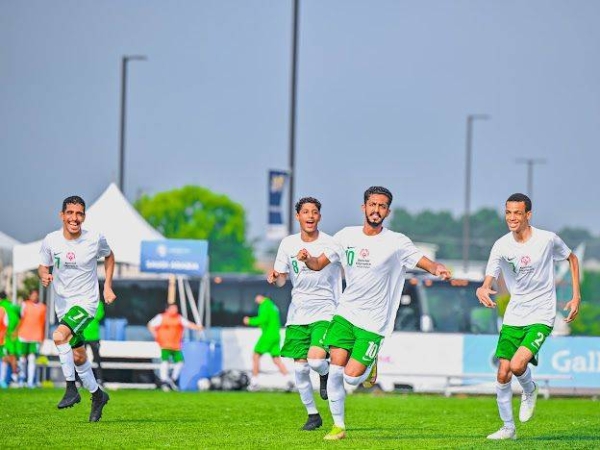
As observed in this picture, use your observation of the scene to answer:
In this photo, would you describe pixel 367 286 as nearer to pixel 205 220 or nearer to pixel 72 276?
pixel 72 276

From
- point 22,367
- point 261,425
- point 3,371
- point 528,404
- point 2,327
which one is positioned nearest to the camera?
point 528,404

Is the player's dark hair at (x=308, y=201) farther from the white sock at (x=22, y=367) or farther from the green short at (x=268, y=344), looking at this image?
the white sock at (x=22, y=367)

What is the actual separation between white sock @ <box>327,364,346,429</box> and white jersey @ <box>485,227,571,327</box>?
5.57ft

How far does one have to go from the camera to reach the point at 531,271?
14016 millimetres

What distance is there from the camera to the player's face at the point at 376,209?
13.3 metres

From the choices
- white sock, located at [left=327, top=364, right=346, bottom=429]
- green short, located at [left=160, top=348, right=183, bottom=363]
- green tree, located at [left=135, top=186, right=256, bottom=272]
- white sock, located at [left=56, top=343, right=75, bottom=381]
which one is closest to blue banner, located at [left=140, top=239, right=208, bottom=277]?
green short, located at [left=160, top=348, right=183, bottom=363]

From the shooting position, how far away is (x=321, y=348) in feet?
50.9

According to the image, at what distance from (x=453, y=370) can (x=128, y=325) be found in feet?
39.0

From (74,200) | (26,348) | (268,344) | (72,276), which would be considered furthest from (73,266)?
(26,348)

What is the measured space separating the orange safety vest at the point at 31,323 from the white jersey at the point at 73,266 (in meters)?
14.8

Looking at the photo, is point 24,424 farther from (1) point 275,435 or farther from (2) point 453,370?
(2) point 453,370

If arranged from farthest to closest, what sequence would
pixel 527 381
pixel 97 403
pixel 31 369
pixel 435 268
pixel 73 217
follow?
pixel 31 369 → pixel 97 403 → pixel 73 217 → pixel 527 381 → pixel 435 268

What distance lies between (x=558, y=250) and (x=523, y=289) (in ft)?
1.64

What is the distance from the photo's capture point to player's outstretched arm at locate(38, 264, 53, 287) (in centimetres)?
1528
